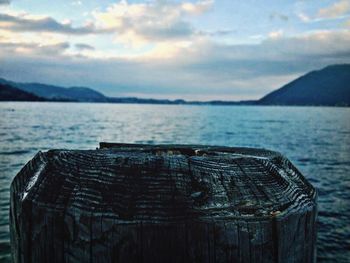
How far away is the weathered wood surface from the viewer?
1.13m

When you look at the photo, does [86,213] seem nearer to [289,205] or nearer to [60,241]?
[60,241]

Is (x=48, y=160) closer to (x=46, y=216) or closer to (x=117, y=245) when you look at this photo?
(x=46, y=216)

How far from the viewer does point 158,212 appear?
114cm

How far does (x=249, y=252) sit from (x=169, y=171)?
1.36 feet

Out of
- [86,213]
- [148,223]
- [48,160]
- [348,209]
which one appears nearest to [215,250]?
[148,223]

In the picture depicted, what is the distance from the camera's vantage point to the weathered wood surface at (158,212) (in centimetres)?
113

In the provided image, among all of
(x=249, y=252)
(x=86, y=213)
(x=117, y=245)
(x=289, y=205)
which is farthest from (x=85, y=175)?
(x=289, y=205)

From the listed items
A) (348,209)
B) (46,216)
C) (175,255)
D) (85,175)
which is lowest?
(348,209)

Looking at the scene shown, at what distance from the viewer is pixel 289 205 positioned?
1219 millimetres

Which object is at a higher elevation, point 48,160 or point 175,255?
point 48,160

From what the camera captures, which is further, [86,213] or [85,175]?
[85,175]

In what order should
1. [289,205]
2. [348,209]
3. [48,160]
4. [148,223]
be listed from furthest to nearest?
1. [348,209]
2. [48,160]
3. [289,205]
4. [148,223]

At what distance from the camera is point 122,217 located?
112 centimetres

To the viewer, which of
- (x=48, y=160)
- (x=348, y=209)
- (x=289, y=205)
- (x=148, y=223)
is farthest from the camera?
(x=348, y=209)
